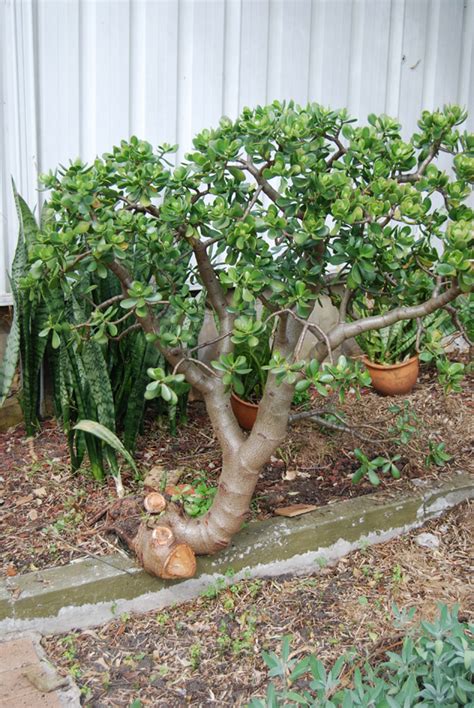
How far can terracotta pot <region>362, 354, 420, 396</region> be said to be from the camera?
17.0 feet

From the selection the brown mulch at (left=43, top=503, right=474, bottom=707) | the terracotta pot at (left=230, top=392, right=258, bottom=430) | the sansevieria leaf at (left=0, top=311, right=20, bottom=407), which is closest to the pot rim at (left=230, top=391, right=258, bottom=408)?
the terracotta pot at (left=230, top=392, right=258, bottom=430)

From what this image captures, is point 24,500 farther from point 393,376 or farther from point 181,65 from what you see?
point 181,65

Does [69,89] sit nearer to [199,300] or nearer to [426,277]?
[199,300]

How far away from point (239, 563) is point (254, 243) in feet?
4.54

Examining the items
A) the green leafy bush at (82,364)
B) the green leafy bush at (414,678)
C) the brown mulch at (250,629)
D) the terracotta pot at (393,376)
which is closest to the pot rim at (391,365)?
the terracotta pot at (393,376)

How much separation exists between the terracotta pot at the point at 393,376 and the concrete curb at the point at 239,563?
97cm

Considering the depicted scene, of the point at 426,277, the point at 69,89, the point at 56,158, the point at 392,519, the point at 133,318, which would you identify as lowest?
→ the point at 392,519

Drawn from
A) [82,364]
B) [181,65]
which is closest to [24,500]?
[82,364]

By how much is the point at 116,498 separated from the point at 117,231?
1.32 metres

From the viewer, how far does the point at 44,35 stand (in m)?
4.28

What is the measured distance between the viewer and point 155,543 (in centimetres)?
337

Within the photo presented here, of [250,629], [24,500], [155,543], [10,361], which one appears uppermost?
[10,361]

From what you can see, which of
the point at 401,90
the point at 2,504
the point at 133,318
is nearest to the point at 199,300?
the point at 133,318

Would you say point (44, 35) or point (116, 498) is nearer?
point (116, 498)
